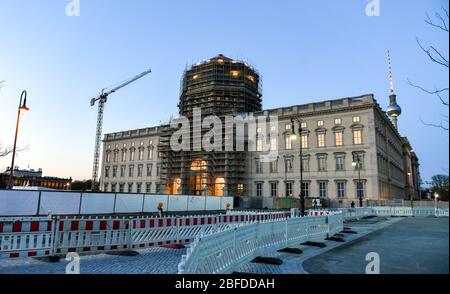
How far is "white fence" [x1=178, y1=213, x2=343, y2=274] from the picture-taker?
16.9ft

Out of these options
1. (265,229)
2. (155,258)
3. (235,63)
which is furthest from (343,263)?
(235,63)

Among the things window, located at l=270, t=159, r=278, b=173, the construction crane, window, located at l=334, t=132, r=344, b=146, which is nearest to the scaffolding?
window, located at l=270, t=159, r=278, b=173

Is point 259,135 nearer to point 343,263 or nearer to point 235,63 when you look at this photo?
point 235,63

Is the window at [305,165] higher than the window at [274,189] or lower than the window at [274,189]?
higher

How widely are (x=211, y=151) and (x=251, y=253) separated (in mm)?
48815

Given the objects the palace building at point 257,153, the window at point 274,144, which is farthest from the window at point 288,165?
the window at point 274,144

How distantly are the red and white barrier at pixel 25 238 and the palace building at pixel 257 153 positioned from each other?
26.9 metres

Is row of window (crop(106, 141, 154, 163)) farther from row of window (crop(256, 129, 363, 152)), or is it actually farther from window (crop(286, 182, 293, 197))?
window (crop(286, 182, 293, 197))

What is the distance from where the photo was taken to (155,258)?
985 cm

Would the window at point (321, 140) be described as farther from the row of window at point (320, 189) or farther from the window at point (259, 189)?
the window at point (259, 189)

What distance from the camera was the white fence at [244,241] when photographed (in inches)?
203

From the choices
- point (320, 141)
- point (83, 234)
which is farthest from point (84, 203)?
point (320, 141)

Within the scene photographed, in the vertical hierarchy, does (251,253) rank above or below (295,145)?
below

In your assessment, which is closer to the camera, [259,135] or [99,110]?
[259,135]
